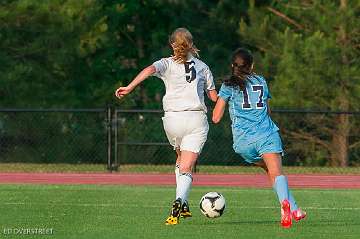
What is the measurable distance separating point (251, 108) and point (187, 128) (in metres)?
0.76

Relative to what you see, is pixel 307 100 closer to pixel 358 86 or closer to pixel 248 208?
pixel 358 86

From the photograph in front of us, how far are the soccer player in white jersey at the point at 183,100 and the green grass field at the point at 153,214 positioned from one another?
722mm

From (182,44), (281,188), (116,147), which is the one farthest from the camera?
(116,147)

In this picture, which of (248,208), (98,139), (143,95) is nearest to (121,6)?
(143,95)

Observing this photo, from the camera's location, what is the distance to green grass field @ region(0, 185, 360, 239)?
1215 centimetres

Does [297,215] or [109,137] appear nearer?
[297,215]

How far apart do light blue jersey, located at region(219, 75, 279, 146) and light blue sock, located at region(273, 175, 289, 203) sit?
480mm

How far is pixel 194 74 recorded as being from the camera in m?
13.3

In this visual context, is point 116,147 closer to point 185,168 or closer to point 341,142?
point 341,142

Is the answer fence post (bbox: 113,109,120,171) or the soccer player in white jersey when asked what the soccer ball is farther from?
fence post (bbox: 113,109,120,171)

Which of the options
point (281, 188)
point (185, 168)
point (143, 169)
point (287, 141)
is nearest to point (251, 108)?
point (281, 188)

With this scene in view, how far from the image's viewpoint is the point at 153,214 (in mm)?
14430

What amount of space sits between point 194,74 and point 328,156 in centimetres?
1914

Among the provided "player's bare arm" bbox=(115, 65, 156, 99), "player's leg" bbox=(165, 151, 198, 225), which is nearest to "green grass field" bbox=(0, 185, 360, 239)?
"player's leg" bbox=(165, 151, 198, 225)
